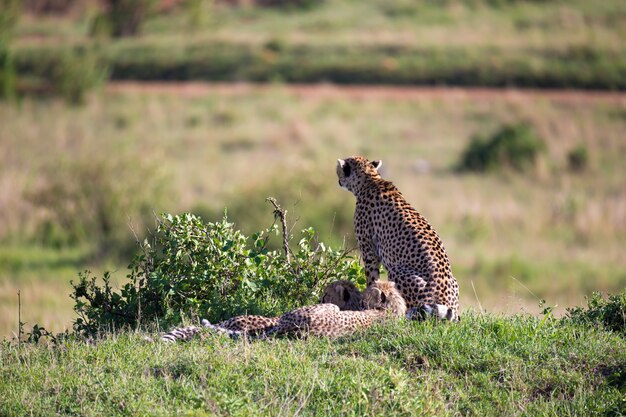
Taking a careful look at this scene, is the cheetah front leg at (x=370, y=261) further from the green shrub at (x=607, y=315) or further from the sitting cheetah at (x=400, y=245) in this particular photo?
the green shrub at (x=607, y=315)

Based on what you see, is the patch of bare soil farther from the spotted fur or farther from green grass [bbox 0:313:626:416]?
green grass [bbox 0:313:626:416]

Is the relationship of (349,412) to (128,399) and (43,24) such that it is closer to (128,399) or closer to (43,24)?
(128,399)

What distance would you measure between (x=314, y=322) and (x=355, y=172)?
2.46 m

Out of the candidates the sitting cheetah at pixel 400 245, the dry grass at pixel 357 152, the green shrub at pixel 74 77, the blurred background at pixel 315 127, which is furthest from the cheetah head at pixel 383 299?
the green shrub at pixel 74 77

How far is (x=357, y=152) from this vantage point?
22594 millimetres

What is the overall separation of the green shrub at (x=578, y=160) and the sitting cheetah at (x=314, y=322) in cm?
1719

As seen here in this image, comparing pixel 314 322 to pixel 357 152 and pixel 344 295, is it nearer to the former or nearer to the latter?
pixel 344 295

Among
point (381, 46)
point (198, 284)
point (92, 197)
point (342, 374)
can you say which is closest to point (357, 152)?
point (92, 197)

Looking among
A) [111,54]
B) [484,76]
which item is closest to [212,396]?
[484,76]

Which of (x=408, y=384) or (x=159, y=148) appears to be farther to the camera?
(x=159, y=148)

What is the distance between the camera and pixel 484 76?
31.2 metres

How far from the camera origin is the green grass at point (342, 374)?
585cm

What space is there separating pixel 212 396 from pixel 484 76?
2657 cm

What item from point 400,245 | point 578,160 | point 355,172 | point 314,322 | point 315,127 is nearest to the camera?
point 314,322
